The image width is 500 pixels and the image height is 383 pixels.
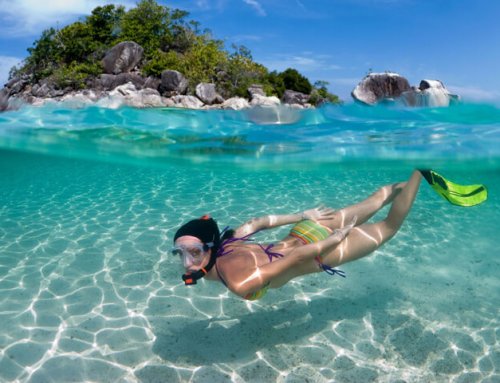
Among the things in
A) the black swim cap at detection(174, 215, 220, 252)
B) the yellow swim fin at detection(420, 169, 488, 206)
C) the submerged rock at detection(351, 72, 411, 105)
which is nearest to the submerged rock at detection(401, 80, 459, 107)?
the yellow swim fin at detection(420, 169, 488, 206)

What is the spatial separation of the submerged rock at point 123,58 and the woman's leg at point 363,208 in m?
46.3

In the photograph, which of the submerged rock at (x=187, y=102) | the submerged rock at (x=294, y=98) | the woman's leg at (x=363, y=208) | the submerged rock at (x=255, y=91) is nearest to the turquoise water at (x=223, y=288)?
the woman's leg at (x=363, y=208)

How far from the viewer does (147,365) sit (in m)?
4.62

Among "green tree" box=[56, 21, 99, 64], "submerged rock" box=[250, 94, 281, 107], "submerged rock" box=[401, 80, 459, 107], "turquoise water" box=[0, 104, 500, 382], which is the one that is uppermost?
"green tree" box=[56, 21, 99, 64]

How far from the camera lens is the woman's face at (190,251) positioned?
4098 millimetres

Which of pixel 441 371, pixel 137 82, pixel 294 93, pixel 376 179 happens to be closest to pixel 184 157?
pixel 376 179

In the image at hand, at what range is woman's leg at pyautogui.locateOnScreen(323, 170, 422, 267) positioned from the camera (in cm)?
502

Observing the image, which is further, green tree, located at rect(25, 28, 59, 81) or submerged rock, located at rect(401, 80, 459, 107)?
green tree, located at rect(25, 28, 59, 81)

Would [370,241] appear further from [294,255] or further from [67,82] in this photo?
[67,82]

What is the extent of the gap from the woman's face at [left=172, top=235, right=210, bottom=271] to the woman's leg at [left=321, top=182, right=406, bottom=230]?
1.86 metres

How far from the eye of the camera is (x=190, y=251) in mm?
4145

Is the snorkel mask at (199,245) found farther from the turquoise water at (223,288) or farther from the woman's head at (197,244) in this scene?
the turquoise water at (223,288)

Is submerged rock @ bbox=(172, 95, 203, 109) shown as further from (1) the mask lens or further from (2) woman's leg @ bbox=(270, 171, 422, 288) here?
(1) the mask lens

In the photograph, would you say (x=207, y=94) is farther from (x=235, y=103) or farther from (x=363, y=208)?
(x=363, y=208)
